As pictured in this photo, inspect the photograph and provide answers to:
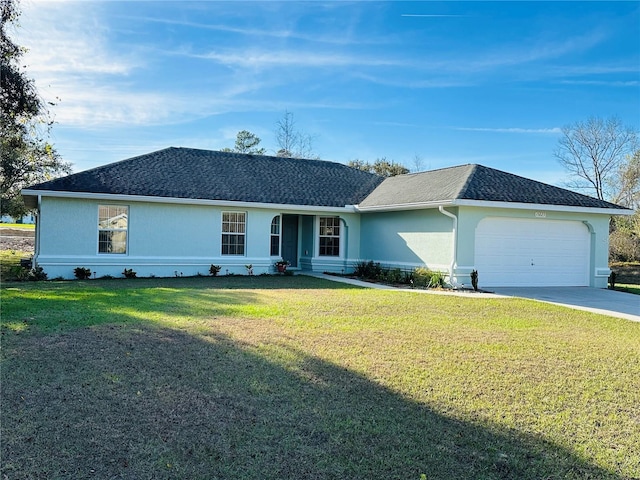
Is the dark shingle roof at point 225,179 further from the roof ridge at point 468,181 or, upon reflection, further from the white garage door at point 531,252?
the white garage door at point 531,252

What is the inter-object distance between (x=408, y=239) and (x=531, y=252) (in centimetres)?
420

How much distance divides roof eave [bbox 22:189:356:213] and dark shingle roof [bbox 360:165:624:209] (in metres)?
1.81

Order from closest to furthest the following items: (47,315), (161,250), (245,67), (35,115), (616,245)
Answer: (47,315) < (35,115) < (161,250) < (245,67) < (616,245)

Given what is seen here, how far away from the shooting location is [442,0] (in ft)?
45.0

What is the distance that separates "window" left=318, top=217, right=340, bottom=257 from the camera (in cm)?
2036

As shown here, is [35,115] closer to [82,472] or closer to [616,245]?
[82,472]

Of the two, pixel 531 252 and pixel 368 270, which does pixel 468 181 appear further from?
pixel 368 270

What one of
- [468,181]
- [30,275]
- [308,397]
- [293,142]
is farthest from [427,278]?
[293,142]

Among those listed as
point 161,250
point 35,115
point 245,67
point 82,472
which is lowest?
point 82,472

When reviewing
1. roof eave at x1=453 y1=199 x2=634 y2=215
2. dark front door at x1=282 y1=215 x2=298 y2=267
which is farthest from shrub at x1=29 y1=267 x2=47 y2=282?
roof eave at x1=453 y1=199 x2=634 y2=215

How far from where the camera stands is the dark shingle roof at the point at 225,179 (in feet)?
55.1

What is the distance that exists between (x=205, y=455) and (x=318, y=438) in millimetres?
968

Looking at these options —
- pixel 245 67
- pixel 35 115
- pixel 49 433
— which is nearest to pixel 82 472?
pixel 49 433

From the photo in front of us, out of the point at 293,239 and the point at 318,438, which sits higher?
the point at 293,239
